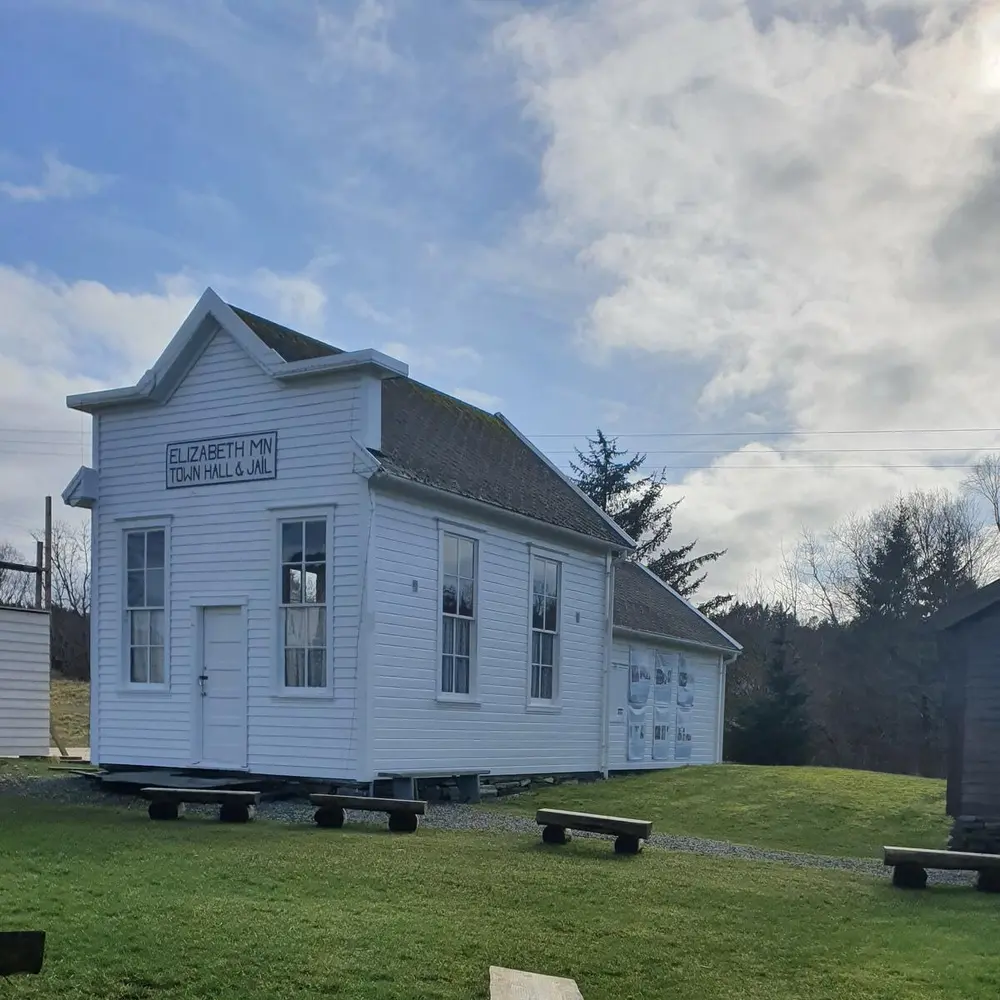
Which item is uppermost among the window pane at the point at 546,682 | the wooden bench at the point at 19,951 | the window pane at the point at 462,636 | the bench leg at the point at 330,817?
the wooden bench at the point at 19,951

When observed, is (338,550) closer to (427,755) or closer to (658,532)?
(427,755)

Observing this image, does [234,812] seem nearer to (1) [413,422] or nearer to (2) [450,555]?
(2) [450,555]

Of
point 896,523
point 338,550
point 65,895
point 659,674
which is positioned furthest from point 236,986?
point 896,523

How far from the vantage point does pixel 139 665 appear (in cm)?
1698

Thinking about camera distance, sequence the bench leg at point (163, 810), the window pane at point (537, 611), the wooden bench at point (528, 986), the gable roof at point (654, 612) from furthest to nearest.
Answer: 1. the gable roof at point (654, 612)
2. the window pane at point (537, 611)
3. the bench leg at point (163, 810)
4. the wooden bench at point (528, 986)

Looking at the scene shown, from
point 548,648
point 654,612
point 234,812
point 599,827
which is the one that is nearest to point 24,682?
point 548,648

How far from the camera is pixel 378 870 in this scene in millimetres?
9258

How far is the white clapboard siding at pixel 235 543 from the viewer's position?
15.1 m

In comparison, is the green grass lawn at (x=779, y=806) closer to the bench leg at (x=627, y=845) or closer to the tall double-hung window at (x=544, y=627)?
the tall double-hung window at (x=544, y=627)

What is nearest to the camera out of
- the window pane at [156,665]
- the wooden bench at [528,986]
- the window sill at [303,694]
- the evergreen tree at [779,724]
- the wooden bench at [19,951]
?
the wooden bench at [19,951]

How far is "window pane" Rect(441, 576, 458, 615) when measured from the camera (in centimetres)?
1678

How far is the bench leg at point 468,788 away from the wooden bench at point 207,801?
5502 mm

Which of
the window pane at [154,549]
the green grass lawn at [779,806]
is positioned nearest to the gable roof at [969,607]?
the green grass lawn at [779,806]

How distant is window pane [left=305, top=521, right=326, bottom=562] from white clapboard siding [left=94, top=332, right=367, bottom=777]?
0.91 feet
